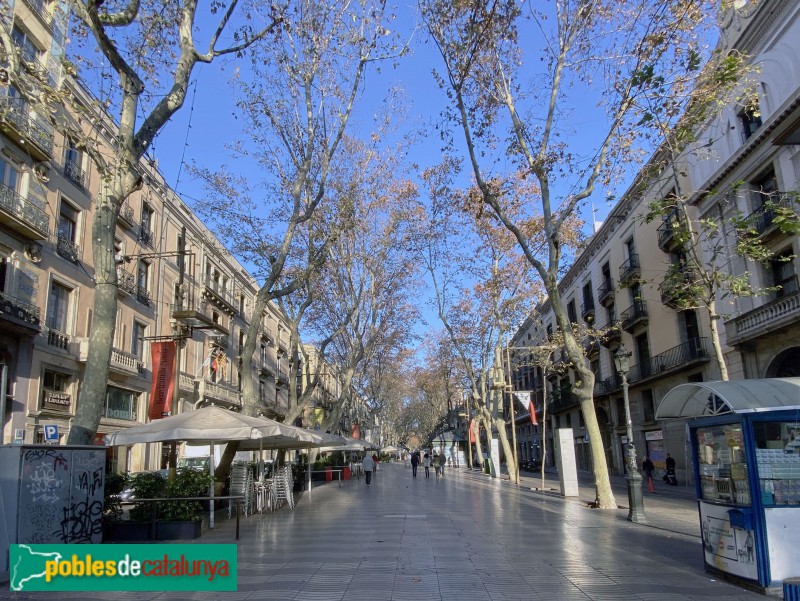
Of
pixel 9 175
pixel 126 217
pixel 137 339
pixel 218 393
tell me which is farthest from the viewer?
pixel 218 393

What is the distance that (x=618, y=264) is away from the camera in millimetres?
32656

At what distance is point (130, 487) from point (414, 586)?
6.22m

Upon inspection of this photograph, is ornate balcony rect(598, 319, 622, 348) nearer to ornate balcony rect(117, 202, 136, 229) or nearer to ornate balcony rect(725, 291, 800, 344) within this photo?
ornate balcony rect(725, 291, 800, 344)

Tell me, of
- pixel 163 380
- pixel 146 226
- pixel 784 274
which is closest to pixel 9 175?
pixel 163 380

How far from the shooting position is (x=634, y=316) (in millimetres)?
30422

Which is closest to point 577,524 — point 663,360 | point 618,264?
point 663,360

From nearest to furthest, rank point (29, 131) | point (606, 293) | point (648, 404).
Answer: point (29, 131)
point (648, 404)
point (606, 293)

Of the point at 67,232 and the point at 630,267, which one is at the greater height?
the point at 630,267

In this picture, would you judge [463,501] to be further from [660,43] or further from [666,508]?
[660,43]

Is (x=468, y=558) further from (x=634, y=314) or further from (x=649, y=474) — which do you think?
(x=634, y=314)

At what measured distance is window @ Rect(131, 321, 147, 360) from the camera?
24.6m

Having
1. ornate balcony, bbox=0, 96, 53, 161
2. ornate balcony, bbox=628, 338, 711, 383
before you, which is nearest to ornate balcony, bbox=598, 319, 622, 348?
ornate balcony, bbox=628, 338, 711, 383

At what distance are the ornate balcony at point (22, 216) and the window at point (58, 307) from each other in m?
1.94

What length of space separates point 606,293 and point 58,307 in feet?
88.3
